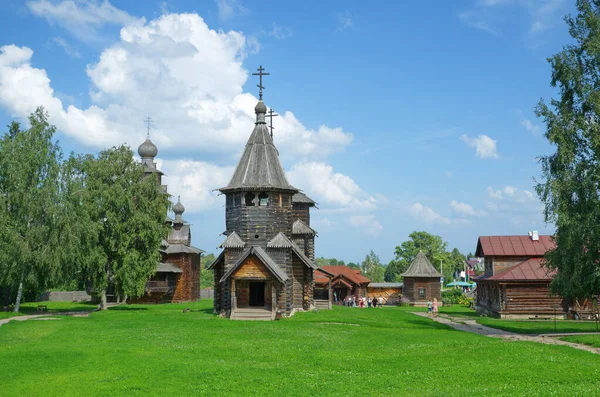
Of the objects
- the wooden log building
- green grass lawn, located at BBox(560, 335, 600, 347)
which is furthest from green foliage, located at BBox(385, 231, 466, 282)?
green grass lawn, located at BBox(560, 335, 600, 347)

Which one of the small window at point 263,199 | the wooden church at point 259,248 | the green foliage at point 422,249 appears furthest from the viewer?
the green foliage at point 422,249

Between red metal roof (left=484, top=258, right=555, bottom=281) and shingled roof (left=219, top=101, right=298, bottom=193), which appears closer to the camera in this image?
shingled roof (left=219, top=101, right=298, bottom=193)

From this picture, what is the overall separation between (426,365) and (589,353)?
6919 mm

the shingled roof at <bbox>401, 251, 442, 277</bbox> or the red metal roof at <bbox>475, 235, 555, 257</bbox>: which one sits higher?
the red metal roof at <bbox>475, 235, 555, 257</bbox>

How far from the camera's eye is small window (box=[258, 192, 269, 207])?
129 ft

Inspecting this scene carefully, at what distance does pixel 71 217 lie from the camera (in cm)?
4075

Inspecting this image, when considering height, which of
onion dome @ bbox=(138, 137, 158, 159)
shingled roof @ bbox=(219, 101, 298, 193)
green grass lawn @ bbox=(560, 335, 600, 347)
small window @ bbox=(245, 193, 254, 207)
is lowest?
green grass lawn @ bbox=(560, 335, 600, 347)

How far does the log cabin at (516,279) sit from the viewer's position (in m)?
42.0

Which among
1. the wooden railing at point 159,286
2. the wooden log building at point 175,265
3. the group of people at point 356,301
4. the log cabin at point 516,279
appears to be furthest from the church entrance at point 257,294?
the group of people at point 356,301

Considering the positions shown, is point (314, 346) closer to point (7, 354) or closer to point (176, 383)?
point (176, 383)

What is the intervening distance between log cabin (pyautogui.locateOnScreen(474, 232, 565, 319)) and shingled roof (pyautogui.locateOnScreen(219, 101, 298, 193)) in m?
17.6

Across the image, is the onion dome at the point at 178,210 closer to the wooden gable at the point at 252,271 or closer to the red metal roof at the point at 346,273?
the red metal roof at the point at 346,273

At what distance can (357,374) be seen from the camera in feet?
54.8

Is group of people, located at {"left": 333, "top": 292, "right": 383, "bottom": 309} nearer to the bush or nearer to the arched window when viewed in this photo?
the bush
